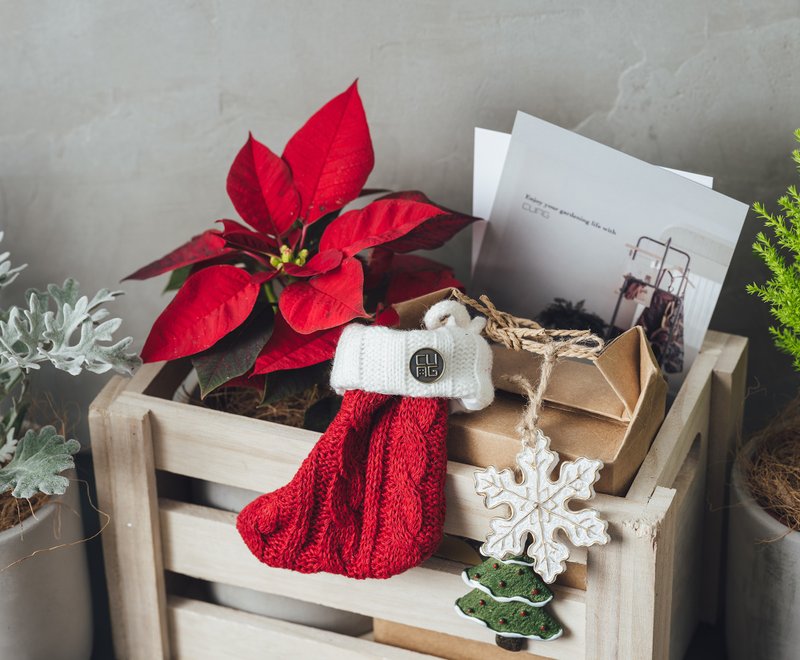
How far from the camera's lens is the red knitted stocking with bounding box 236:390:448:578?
692 millimetres

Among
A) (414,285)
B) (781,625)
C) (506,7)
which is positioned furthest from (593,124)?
(781,625)

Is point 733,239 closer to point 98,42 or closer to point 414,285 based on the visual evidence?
point 414,285

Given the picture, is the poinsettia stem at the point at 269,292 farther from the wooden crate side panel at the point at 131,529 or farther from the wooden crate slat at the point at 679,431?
the wooden crate slat at the point at 679,431

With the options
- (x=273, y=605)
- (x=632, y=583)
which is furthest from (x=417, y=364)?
(x=273, y=605)

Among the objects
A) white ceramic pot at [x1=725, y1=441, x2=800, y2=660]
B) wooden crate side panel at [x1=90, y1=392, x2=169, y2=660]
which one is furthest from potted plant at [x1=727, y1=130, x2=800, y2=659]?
wooden crate side panel at [x1=90, y1=392, x2=169, y2=660]

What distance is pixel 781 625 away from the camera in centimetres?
83

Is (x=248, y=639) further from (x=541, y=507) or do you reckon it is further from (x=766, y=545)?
(x=766, y=545)

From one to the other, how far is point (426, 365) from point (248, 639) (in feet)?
1.16

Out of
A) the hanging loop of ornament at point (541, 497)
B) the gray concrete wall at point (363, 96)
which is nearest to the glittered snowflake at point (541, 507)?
the hanging loop of ornament at point (541, 497)

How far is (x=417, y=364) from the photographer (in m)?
0.68

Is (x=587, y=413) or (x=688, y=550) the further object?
(x=688, y=550)

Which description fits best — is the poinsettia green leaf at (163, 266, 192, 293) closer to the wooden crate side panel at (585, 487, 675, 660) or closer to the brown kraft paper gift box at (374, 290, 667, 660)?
the brown kraft paper gift box at (374, 290, 667, 660)

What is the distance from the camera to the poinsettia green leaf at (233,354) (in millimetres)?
768

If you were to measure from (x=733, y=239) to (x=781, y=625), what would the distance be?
13.9 inches
